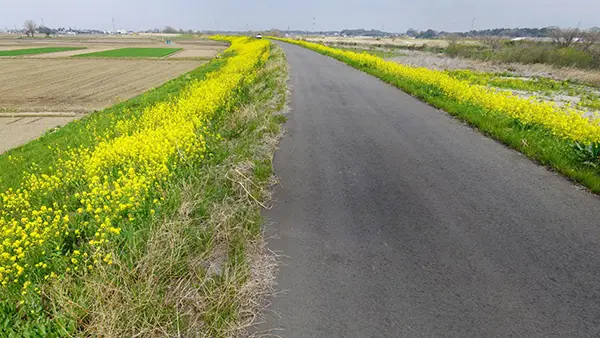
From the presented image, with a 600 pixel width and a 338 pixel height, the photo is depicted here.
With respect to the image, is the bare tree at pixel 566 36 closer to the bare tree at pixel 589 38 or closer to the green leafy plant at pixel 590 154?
the bare tree at pixel 589 38

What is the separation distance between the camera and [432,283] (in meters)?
3.45

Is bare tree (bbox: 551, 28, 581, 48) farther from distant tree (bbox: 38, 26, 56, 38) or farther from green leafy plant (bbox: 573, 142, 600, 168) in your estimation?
distant tree (bbox: 38, 26, 56, 38)

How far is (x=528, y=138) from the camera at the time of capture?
7.42 m

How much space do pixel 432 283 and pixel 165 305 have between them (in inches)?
106

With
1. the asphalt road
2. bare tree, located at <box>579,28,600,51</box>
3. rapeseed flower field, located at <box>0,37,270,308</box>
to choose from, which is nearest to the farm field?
rapeseed flower field, located at <box>0,37,270,308</box>

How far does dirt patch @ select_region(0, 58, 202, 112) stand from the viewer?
1875 cm

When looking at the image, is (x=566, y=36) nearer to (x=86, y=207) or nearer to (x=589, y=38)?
(x=589, y=38)

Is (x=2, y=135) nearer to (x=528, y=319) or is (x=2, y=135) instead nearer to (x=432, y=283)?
(x=432, y=283)

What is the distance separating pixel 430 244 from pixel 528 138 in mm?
5183

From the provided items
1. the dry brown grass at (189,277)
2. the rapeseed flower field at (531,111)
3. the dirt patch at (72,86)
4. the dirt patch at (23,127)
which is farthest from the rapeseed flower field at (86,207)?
the dirt patch at (72,86)

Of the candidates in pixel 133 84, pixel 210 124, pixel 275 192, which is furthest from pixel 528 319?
pixel 133 84

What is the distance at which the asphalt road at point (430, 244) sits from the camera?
9.95ft

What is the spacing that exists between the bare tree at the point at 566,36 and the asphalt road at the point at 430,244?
1482 inches

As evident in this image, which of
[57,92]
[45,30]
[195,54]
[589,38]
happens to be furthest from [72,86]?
[45,30]
